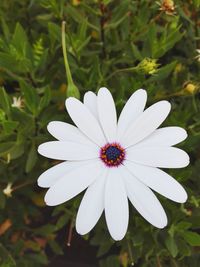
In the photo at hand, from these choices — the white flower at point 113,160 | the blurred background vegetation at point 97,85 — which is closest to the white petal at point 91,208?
the white flower at point 113,160

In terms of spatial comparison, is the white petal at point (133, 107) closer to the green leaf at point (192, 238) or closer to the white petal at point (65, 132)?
the white petal at point (65, 132)

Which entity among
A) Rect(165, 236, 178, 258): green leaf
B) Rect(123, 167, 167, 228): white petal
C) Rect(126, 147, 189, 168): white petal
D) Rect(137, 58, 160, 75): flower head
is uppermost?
Rect(137, 58, 160, 75): flower head

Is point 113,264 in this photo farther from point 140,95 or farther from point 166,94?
point 140,95

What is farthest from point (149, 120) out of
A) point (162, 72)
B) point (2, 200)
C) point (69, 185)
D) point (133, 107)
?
point (2, 200)

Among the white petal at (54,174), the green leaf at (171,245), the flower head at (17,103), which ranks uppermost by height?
the flower head at (17,103)

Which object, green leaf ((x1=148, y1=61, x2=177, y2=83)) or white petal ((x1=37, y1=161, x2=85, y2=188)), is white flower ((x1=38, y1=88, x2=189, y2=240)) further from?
green leaf ((x1=148, y1=61, x2=177, y2=83))

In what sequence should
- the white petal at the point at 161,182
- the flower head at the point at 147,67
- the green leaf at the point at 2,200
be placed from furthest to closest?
the green leaf at the point at 2,200
the flower head at the point at 147,67
the white petal at the point at 161,182

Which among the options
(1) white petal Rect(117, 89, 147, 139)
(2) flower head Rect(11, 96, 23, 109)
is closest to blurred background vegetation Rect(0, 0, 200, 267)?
(2) flower head Rect(11, 96, 23, 109)

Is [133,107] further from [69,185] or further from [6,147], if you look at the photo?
[6,147]
